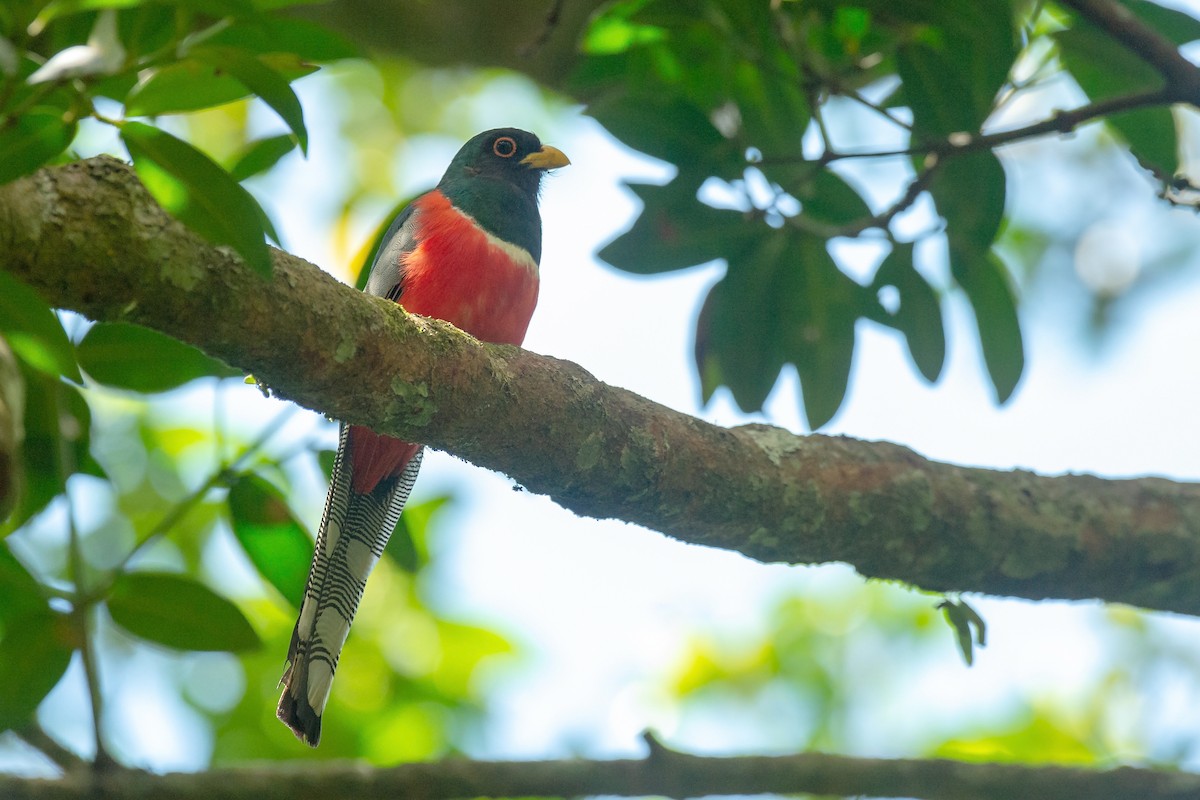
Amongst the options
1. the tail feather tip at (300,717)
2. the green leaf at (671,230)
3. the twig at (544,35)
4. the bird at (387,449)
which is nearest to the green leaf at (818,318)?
the green leaf at (671,230)

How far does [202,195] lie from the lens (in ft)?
6.63

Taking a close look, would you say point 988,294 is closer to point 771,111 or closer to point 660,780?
point 771,111

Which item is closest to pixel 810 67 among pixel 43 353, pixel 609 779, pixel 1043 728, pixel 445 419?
pixel 445 419

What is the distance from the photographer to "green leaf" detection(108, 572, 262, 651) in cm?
321

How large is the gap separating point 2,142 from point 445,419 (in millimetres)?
1104

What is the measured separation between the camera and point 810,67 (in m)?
3.75

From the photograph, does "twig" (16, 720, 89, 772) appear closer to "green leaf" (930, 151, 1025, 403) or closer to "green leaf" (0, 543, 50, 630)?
"green leaf" (0, 543, 50, 630)

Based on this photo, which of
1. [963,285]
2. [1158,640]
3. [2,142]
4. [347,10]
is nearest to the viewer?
[2,142]

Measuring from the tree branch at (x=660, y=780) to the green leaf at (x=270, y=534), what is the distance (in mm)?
587

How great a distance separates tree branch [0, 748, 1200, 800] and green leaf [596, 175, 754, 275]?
1.72 metres

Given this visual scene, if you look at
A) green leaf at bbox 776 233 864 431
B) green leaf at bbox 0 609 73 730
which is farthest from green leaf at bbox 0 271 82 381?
green leaf at bbox 776 233 864 431

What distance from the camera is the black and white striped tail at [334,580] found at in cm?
374

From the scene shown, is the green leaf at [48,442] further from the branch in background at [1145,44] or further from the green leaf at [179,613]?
the branch in background at [1145,44]

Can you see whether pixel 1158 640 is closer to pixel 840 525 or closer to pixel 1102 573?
pixel 1102 573
